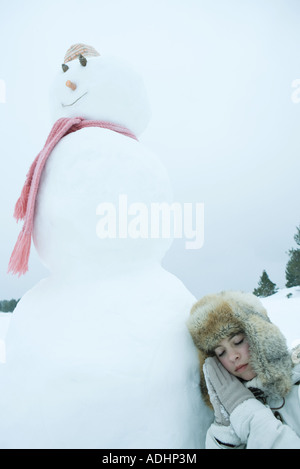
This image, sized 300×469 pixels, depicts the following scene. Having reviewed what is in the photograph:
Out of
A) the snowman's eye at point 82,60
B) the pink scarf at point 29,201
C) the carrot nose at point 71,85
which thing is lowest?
the pink scarf at point 29,201

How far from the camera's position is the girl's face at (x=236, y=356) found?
4.30ft

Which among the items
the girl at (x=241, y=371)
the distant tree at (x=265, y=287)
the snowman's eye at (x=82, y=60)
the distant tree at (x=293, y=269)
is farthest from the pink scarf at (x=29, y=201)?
the distant tree at (x=265, y=287)

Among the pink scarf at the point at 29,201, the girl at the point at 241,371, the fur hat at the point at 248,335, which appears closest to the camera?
the girl at the point at 241,371

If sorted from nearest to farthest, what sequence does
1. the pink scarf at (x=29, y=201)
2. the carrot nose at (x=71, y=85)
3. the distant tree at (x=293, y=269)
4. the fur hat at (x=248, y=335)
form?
the fur hat at (x=248, y=335) < the pink scarf at (x=29, y=201) < the carrot nose at (x=71, y=85) < the distant tree at (x=293, y=269)

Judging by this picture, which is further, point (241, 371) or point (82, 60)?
point (82, 60)

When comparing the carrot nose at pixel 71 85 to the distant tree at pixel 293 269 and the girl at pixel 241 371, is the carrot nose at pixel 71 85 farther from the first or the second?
the distant tree at pixel 293 269

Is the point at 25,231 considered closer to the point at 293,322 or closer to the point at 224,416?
the point at 224,416

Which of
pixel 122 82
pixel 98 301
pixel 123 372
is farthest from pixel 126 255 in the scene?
pixel 122 82

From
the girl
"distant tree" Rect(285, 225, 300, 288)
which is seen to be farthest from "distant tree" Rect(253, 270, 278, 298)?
the girl

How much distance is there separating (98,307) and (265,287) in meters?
16.0

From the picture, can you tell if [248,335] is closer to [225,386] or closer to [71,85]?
[225,386]

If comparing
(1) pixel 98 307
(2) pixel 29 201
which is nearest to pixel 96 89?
(2) pixel 29 201

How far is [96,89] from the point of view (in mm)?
1802
